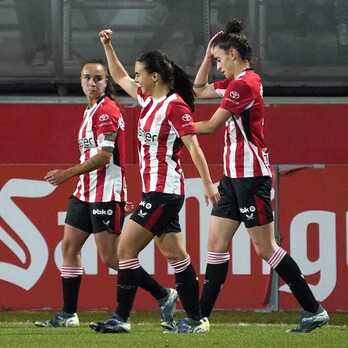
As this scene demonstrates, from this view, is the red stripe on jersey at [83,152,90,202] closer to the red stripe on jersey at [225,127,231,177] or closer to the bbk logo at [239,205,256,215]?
the red stripe on jersey at [225,127,231,177]

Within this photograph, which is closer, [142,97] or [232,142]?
[232,142]

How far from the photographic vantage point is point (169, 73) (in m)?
10.1

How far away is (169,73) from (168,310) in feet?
5.73

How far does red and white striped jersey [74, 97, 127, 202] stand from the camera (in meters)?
10.9

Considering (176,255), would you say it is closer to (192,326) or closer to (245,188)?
(192,326)

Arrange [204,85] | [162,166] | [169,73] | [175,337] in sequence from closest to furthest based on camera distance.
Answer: [175,337]
[162,166]
[169,73]
[204,85]

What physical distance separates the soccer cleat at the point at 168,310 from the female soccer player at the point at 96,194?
518 mm

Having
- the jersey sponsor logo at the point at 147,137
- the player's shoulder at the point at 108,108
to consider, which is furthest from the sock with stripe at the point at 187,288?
the player's shoulder at the point at 108,108

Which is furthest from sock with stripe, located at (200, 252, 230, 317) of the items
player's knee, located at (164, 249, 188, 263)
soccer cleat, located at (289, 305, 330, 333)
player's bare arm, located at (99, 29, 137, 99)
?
player's bare arm, located at (99, 29, 137, 99)

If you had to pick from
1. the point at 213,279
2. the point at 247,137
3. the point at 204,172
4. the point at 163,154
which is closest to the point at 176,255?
the point at 213,279

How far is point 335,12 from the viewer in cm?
1509

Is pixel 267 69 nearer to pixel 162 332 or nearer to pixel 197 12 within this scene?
pixel 197 12

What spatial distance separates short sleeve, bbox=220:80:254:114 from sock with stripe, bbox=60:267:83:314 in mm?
2008

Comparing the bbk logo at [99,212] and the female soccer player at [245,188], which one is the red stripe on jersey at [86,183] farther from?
the female soccer player at [245,188]
